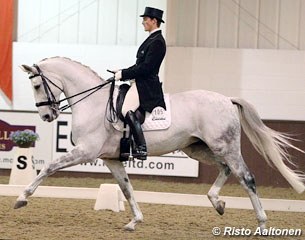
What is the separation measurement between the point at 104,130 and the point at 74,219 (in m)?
0.99

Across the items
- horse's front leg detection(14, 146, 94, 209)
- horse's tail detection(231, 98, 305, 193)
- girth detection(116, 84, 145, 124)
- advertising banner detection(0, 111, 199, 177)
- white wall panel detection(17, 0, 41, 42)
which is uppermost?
white wall panel detection(17, 0, 41, 42)

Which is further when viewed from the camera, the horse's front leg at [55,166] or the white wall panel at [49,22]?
the white wall panel at [49,22]

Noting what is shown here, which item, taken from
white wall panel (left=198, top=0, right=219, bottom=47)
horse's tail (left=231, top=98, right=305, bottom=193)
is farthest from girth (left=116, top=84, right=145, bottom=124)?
white wall panel (left=198, top=0, right=219, bottom=47)

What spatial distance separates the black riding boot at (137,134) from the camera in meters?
6.52

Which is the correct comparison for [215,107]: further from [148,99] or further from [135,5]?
[135,5]

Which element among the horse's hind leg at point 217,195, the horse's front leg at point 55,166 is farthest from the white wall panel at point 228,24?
the horse's front leg at point 55,166

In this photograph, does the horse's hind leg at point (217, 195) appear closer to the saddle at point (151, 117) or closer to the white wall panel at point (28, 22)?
the saddle at point (151, 117)

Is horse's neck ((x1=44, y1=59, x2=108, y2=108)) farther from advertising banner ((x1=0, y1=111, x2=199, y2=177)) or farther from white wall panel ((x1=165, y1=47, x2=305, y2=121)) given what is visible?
white wall panel ((x1=165, y1=47, x2=305, y2=121))

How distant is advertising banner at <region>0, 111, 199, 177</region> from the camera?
484 inches

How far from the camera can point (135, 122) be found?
6539 millimetres

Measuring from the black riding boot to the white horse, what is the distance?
0.14 metres

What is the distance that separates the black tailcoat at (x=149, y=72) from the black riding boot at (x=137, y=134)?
17cm

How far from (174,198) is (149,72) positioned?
2162mm

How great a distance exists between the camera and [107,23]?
520 inches
